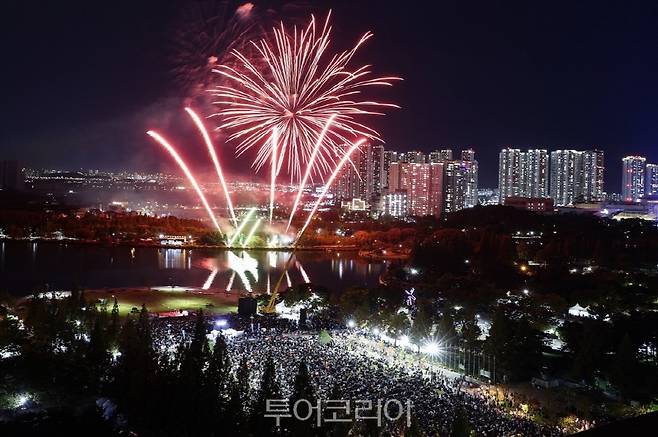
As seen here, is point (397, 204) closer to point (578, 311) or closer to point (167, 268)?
point (167, 268)

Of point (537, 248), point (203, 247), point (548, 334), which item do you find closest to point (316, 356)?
point (548, 334)

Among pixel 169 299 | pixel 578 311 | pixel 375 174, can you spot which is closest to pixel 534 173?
pixel 375 174

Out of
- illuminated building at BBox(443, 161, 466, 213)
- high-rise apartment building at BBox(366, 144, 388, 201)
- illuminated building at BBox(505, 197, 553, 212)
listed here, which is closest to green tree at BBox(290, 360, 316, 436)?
illuminated building at BBox(505, 197, 553, 212)

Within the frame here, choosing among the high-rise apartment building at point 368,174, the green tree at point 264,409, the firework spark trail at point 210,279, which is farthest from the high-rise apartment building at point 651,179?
the green tree at point 264,409

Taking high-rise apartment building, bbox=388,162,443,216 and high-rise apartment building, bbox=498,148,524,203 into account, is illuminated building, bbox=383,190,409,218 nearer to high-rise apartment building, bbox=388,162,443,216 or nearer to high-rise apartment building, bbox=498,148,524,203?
high-rise apartment building, bbox=388,162,443,216

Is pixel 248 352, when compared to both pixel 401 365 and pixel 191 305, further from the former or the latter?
pixel 191 305
